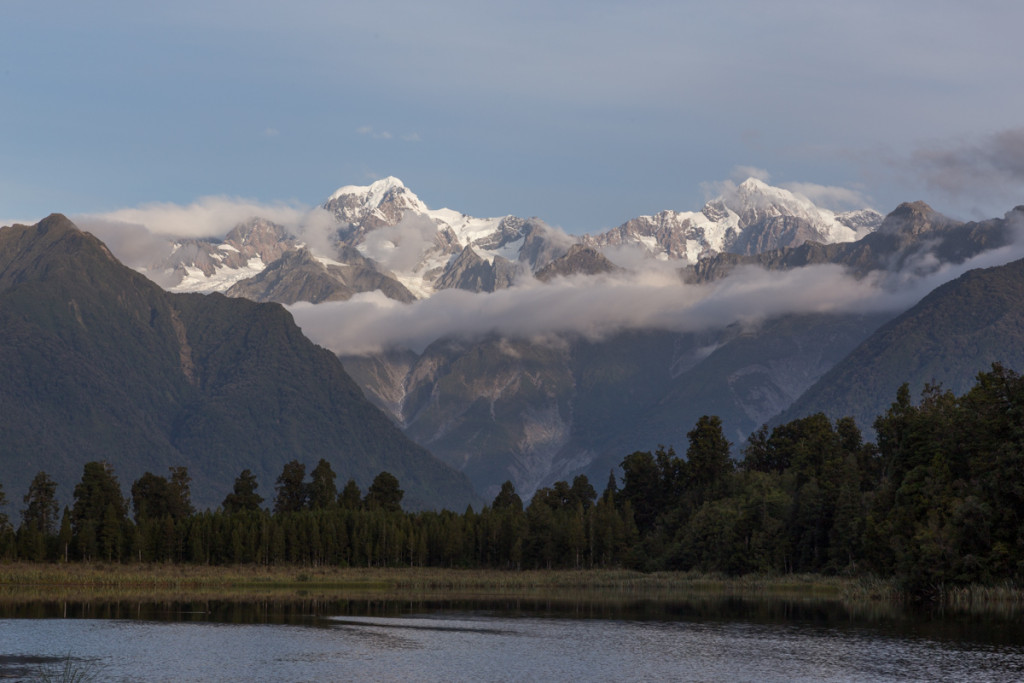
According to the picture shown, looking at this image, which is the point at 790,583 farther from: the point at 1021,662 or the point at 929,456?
the point at 1021,662

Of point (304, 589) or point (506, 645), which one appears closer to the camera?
point (506, 645)

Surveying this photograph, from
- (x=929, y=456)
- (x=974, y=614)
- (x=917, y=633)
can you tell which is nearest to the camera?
(x=917, y=633)

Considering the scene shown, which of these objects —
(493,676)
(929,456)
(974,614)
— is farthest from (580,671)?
(929,456)

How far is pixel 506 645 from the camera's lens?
4215 inches

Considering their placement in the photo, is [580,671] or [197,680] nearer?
[197,680]

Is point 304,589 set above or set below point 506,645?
below

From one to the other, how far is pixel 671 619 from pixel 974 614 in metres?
30.9

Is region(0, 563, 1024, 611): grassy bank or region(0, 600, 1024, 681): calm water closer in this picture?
region(0, 600, 1024, 681): calm water

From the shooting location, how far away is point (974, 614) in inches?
4759

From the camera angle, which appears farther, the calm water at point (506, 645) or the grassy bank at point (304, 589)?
the grassy bank at point (304, 589)

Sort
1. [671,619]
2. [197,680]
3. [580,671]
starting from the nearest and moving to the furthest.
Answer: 1. [197,680]
2. [580,671]
3. [671,619]

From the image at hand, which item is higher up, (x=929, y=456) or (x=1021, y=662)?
(x=929, y=456)

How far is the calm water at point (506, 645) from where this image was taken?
88.1 metres

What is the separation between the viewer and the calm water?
88.1 meters
